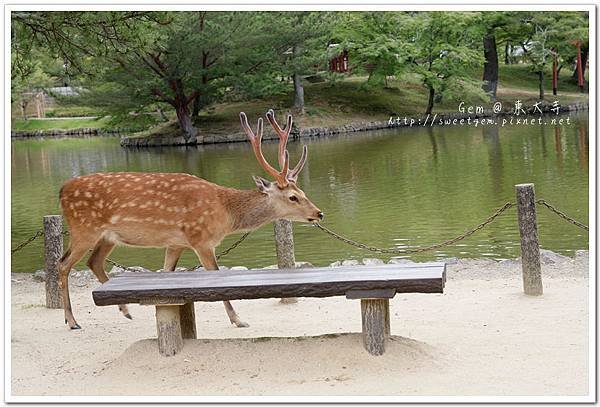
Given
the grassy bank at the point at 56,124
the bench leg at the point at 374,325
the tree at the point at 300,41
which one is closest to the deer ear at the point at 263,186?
the bench leg at the point at 374,325

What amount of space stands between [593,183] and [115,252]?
600cm

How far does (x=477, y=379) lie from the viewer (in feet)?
13.5

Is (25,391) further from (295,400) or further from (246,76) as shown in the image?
(246,76)

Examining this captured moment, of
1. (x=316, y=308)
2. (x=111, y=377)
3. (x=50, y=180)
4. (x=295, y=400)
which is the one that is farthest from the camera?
(x=50, y=180)

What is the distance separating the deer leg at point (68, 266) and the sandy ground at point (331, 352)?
76 mm

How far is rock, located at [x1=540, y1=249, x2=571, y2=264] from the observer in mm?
7336

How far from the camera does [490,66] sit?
→ 29250mm

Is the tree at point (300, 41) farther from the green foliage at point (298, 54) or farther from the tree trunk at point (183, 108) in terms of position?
the tree trunk at point (183, 108)

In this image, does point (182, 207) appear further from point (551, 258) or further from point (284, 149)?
point (551, 258)

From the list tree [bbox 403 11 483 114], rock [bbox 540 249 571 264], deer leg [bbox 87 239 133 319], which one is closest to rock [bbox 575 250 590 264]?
rock [bbox 540 249 571 264]

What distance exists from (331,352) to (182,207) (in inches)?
55.8

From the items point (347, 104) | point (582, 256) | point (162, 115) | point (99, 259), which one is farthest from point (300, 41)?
point (99, 259)
